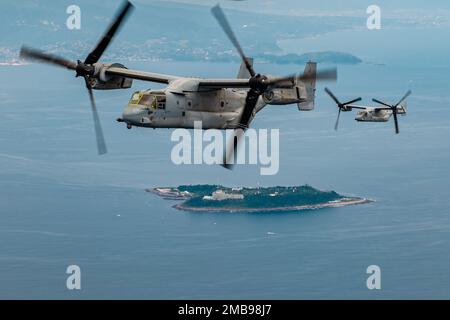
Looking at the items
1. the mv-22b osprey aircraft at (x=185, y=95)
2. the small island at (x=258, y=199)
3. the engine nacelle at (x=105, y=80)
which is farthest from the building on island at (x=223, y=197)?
the mv-22b osprey aircraft at (x=185, y=95)

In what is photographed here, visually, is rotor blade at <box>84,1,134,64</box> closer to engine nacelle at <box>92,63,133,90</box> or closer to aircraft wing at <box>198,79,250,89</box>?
engine nacelle at <box>92,63,133,90</box>

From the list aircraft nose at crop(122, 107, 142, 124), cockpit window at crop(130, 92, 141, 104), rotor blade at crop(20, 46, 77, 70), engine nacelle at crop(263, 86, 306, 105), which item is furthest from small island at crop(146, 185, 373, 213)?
aircraft nose at crop(122, 107, 142, 124)

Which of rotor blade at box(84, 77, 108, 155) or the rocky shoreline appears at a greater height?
the rocky shoreline

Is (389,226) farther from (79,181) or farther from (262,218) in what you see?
(79,181)

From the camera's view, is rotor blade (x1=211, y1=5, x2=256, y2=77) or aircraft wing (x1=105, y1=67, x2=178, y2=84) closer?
rotor blade (x1=211, y1=5, x2=256, y2=77)

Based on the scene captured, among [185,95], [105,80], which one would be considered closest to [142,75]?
[105,80]
